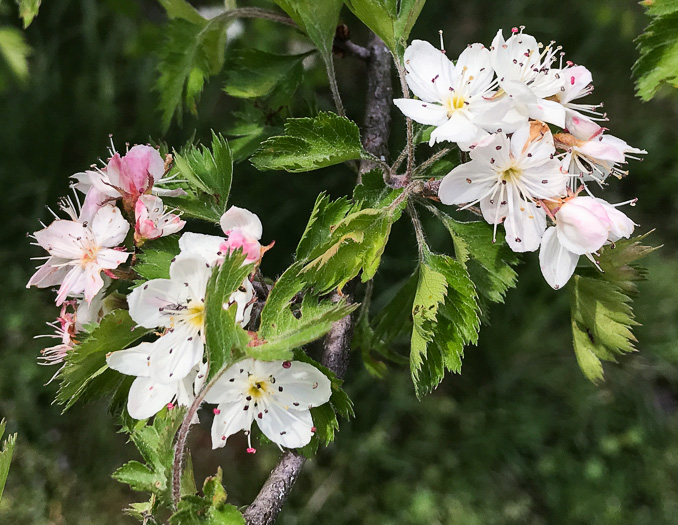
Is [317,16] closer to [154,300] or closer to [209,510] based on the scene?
[154,300]

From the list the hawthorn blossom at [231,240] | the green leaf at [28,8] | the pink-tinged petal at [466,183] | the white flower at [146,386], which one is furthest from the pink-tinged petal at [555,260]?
the green leaf at [28,8]

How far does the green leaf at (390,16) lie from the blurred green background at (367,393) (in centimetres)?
107

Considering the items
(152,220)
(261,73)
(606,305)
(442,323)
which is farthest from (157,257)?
(606,305)

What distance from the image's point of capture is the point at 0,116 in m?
1.90

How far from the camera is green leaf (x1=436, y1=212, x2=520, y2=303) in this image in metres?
0.77

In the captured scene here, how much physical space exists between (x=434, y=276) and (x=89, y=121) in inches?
65.9

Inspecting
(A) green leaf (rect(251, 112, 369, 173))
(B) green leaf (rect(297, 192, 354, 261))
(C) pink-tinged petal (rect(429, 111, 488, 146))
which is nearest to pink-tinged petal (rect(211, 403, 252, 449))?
(B) green leaf (rect(297, 192, 354, 261))

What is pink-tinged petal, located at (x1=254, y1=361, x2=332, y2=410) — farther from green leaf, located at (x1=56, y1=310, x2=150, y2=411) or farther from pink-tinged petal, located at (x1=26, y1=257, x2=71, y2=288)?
pink-tinged petal, located at (x1=26, y1=257, x2=71, y2=288)

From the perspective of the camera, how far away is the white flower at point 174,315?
644 millimetres

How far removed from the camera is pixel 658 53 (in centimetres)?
83

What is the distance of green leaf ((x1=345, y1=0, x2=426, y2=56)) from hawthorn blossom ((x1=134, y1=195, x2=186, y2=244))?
14.2 inches

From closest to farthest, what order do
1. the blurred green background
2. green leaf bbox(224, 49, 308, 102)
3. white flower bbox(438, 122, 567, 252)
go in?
white flower bbox(438, 122, 567, 252) → green leaf bbox(224, 49, 308, 102) → the blurred green background

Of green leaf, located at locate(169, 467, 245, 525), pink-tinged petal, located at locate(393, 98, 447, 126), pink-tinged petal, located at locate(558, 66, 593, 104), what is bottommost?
green leaf, located at locate(169, 467, 245, 525)

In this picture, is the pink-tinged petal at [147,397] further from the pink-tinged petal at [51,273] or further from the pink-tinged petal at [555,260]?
the pink-tinged petal at [555,260]
